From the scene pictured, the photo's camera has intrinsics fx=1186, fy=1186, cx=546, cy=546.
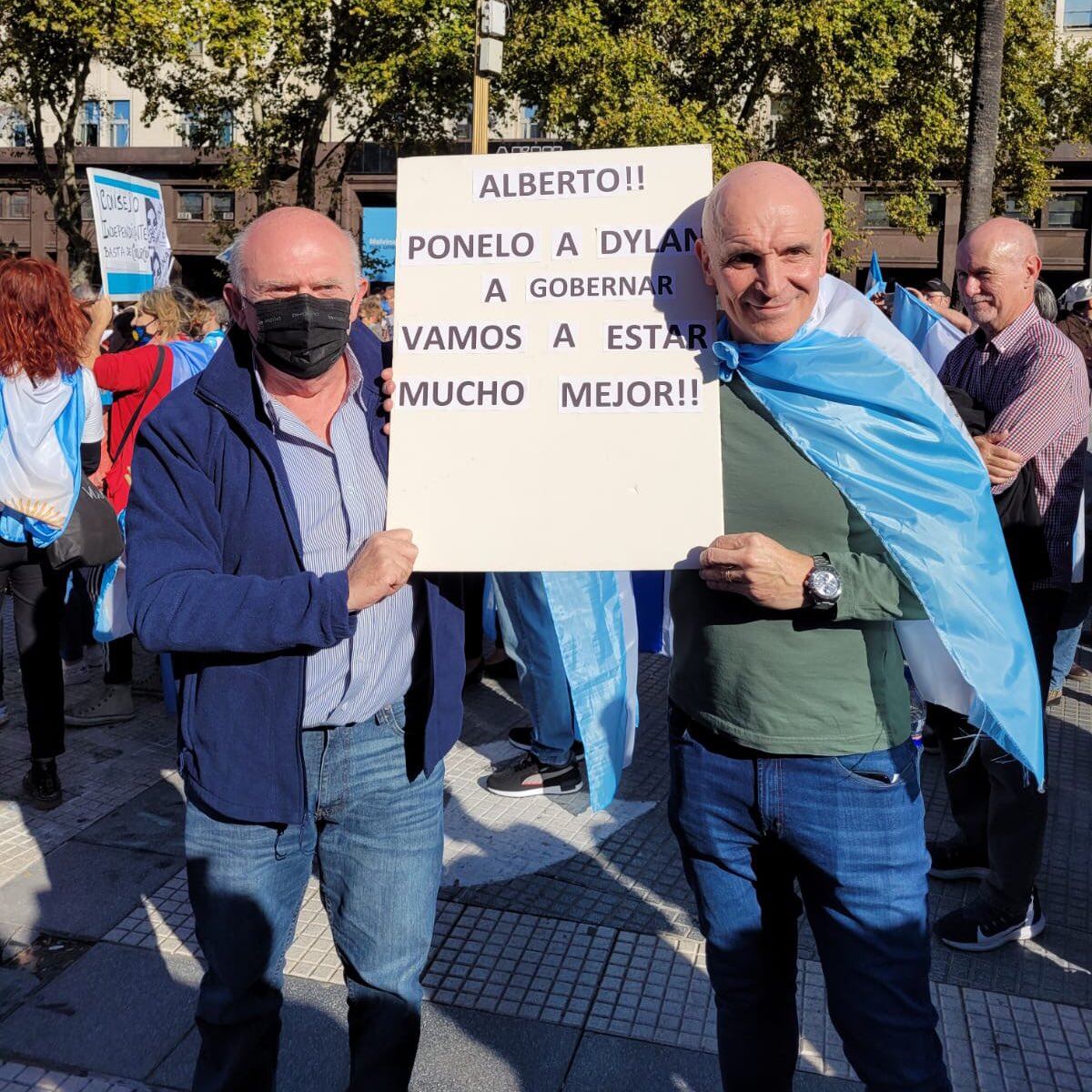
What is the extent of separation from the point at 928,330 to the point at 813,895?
2.53 meters

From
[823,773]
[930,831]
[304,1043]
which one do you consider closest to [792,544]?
[823,773]

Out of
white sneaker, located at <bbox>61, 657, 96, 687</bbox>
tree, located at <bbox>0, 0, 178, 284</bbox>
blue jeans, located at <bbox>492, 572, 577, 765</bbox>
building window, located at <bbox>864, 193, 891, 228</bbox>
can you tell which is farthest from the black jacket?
building window, located at <bbox>864, 193, 891, 228</bbox>

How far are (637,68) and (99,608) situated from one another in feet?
51.9

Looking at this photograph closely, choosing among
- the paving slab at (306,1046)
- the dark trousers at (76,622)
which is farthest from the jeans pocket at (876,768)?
the dark trousers at (76,622)

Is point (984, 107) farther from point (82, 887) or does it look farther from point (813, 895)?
point (813, 895)

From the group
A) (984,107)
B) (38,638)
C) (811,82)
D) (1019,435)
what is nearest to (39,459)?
(38,638)

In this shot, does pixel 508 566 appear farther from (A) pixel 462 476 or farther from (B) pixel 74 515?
(B) pixel 74 515

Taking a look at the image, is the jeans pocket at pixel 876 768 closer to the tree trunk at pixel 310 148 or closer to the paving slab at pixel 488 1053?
the paving slab at pixel 488 1053

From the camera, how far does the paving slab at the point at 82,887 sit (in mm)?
3492

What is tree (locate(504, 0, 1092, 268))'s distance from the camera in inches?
728

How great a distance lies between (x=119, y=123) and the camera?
116ft

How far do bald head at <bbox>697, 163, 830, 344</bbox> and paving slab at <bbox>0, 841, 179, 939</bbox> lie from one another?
8.69ft

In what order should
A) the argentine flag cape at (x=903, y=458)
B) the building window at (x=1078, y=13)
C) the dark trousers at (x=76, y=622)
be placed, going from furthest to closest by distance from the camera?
the building window at (x=1078, y=13) < the dark trousers at (x=76, y=622) < the argentine flag cape at (x=903, y=458)

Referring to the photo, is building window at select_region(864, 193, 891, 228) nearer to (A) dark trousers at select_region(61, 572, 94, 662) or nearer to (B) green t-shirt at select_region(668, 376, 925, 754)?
(A) dark trousers at select_region(61, 572, 94, 662)
